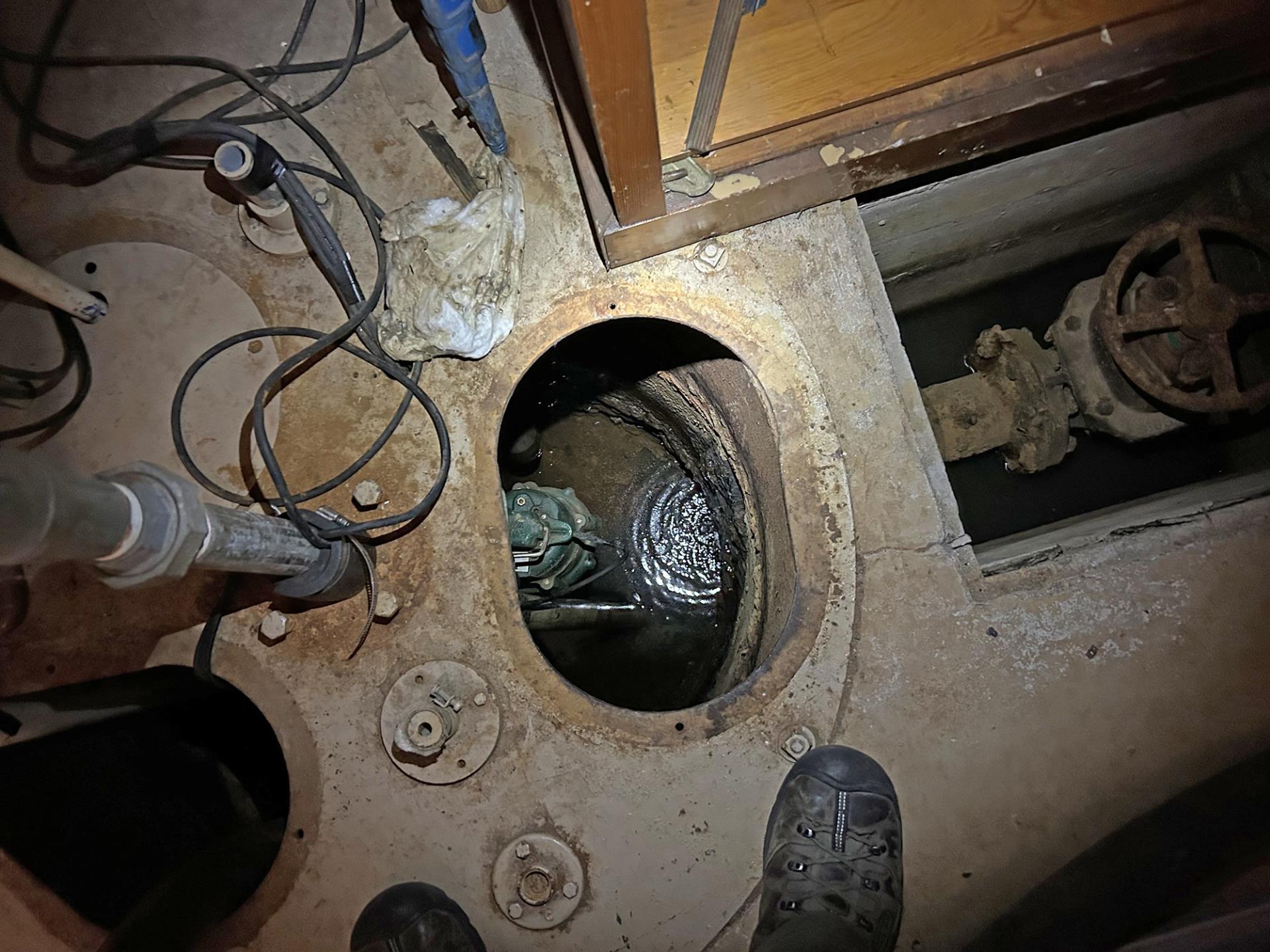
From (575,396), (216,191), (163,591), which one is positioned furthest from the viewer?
(575,396)

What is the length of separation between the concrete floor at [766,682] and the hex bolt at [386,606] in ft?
0.12

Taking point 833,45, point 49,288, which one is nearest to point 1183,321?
point 833,45

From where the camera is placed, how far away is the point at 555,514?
2432 mm

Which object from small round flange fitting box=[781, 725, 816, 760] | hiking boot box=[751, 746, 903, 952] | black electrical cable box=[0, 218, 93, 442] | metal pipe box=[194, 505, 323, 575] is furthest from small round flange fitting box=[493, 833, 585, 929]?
black electrical cable box=[0, 218, 93, 442]

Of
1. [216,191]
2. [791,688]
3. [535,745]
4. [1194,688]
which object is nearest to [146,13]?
[216,191]

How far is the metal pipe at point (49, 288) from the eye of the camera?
5.37 ft

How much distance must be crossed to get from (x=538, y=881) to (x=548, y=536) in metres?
0.99

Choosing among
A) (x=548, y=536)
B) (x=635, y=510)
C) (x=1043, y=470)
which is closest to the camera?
(x=548, y=536)

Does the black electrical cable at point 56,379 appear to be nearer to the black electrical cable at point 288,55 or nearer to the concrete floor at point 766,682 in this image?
the concrete floor at point 766,682

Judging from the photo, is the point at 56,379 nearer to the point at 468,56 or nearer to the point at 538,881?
the point at 468,56

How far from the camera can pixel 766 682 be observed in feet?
5.81

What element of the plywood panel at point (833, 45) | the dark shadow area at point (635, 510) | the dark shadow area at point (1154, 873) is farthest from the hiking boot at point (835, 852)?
the plywood panel at point (833, 45)

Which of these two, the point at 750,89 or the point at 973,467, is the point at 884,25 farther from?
the point at 973,467

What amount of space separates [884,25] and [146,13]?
2127 millimetres
